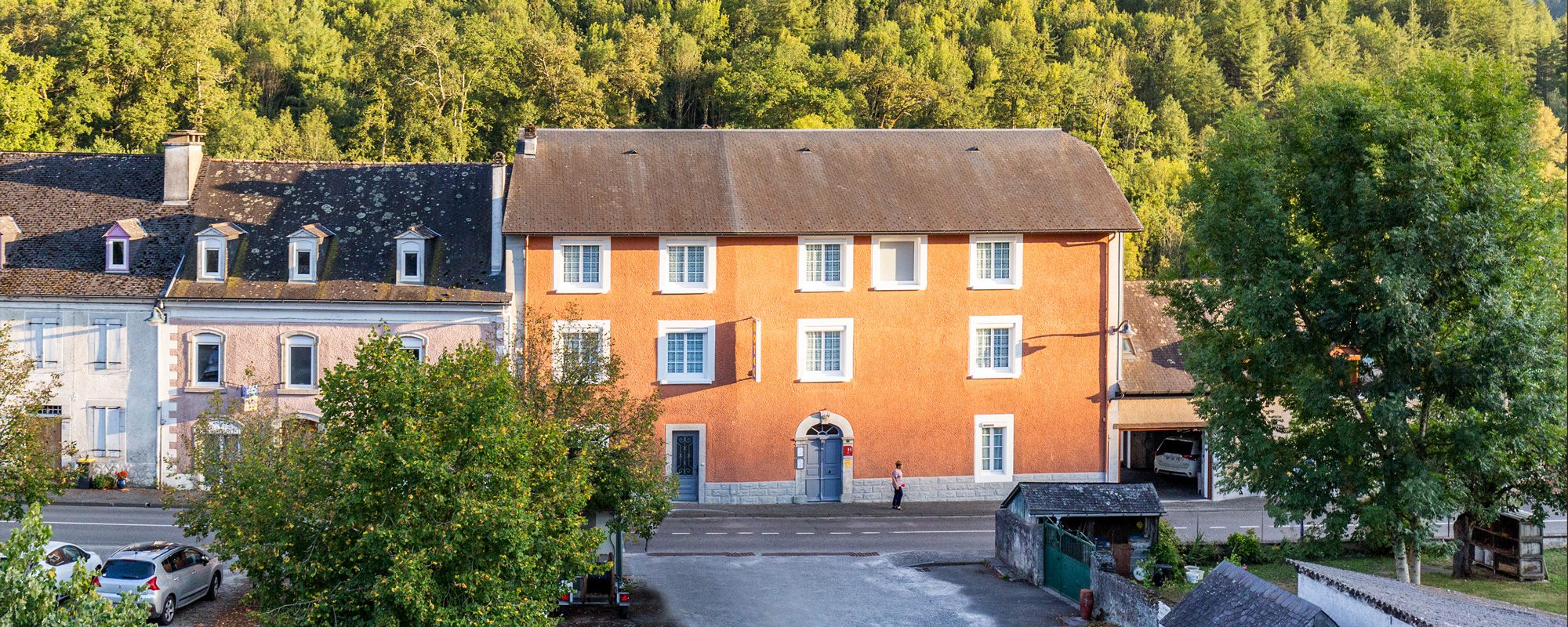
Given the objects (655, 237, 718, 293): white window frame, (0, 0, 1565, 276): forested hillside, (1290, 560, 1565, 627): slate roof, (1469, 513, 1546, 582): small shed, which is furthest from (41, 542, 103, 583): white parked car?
(0, 0, 1565, 276): forested hillside

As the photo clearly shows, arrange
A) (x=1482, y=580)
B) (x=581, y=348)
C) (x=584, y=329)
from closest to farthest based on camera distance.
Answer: (x=1482, y=580) → (x=581, y=348) → (x=584, y=329)

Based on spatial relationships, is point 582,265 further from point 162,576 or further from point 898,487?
point 162,576

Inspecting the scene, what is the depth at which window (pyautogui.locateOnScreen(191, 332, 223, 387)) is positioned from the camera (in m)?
39.3

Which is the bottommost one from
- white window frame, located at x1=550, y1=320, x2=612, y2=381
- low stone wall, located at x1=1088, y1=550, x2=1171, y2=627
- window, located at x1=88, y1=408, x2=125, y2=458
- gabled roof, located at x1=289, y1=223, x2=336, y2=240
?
low stone wall, located at x1=1088, y1=550, x2=1171, y2=627

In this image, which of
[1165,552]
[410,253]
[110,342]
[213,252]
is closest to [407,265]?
[410,253]

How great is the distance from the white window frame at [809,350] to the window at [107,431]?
19.8 metres

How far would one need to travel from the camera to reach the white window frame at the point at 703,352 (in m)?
39.8

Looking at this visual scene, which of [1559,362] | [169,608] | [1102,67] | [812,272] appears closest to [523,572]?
[169,608]

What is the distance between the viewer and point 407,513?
20016mm

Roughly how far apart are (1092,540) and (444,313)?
64.7 feet

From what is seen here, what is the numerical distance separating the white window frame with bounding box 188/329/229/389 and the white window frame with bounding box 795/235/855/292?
16758 mm

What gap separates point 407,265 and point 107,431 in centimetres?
997

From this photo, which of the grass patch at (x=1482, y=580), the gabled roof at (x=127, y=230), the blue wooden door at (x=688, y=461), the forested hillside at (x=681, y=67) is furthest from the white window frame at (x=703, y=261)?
the forested hillside at (x=681, y=67)

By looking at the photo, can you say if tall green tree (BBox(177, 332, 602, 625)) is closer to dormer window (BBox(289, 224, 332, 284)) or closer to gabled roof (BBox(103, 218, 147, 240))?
dormer window (BBox(289, 224, 332, 284))
